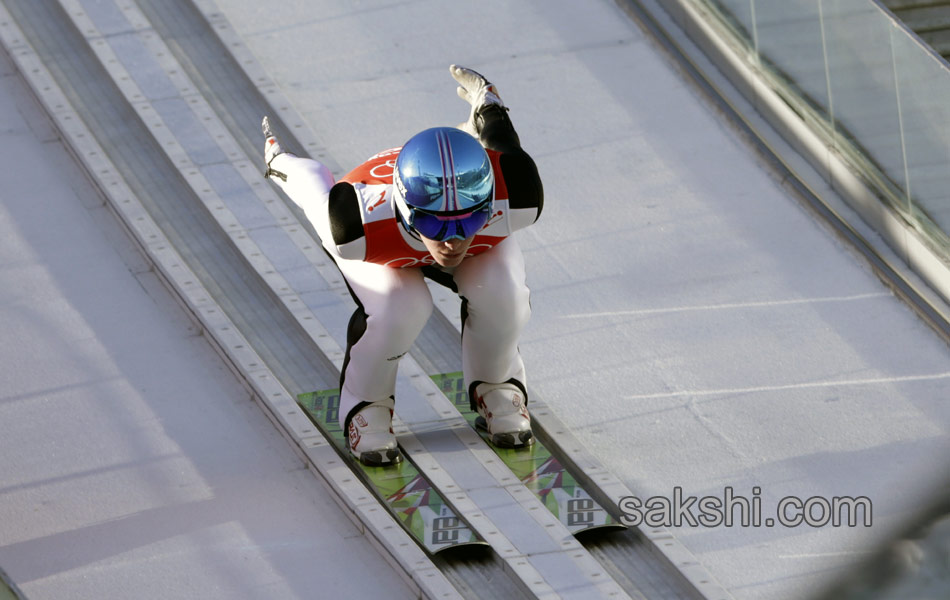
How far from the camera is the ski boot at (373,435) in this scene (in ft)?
12.9

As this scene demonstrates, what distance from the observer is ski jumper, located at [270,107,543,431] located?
352 cm

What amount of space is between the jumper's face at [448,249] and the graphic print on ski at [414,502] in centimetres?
82

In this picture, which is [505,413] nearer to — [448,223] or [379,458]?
[379,458]

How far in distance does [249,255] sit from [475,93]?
151cm

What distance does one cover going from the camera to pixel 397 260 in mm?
3604

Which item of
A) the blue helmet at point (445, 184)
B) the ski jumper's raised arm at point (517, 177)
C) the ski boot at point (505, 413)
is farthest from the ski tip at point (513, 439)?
the blue helmet at point (445, 184)

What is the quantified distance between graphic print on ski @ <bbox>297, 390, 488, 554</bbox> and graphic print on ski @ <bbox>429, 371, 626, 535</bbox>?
26 centimetres

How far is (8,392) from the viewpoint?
4.34 m

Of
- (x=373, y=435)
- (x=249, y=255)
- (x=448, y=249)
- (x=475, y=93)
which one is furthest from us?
(x=249, y=255)

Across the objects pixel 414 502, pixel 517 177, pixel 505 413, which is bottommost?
pixel 414 502

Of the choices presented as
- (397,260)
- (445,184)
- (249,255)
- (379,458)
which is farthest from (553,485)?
(249,255)

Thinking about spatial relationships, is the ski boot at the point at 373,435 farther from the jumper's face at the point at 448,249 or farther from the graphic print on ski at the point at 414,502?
the jumper's face at the point at 448,249

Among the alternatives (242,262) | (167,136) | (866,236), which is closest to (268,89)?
(167,136)

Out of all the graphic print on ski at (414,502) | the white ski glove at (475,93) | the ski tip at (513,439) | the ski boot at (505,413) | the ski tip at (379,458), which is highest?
the white ski glove at (475,93)
